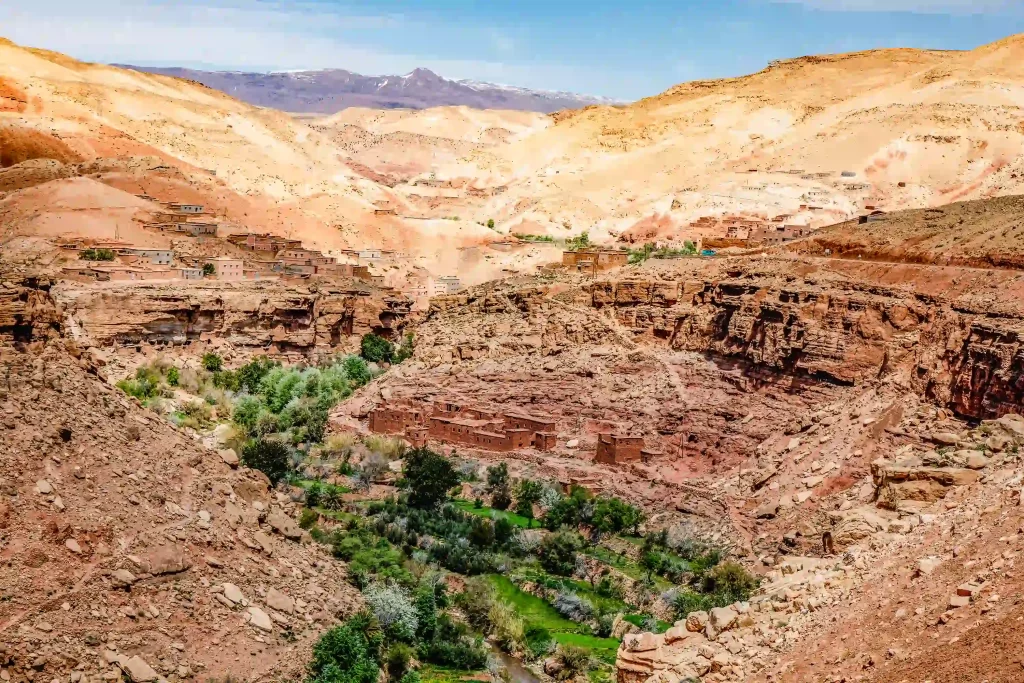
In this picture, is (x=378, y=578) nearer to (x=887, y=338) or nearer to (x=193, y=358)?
(x=887, y=338)

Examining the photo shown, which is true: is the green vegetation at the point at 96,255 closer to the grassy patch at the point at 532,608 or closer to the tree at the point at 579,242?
the tree at the point at 579,242

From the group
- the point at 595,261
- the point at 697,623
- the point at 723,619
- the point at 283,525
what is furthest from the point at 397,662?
the point at 595,261

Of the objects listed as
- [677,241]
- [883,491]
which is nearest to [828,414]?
[883,491]

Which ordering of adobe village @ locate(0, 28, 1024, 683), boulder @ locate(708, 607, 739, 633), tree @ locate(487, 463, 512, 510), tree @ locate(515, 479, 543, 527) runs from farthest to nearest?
1. tree @ locate(487, 463, 512, 510)
2. tree @ locate(515, 479, 543, 527)
3. boulder @ locate(708, 607, 739, 633)
4. adobe village @ locate(0, 28, 1024, 683)

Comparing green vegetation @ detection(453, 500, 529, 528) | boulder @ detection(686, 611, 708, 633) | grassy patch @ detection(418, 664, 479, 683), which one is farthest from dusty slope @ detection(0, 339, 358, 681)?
green vegetation @ detection(453, 500, 529, 528)

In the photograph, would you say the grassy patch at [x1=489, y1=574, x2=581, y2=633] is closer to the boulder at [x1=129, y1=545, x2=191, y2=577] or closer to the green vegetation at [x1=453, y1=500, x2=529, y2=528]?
the green vegetation at [x1=453, y1=500, x2=529, y2=528]

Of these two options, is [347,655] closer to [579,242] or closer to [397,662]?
[397,662]
